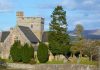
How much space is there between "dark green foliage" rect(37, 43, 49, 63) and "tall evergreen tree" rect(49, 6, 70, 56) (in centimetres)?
277

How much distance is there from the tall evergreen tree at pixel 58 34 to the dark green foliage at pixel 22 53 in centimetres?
579

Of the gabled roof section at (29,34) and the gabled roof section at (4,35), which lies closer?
the gabled roof section at (29,34)

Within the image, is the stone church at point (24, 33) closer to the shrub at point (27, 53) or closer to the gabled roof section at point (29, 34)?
the gabled roof section at point (29, 34)

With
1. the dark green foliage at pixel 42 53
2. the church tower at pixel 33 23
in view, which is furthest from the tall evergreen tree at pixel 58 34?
the church tower at pixel 33 23

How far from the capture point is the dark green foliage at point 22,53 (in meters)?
80.1

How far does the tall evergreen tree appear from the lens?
85.8 meters

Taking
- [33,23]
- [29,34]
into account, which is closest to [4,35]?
[33,23]

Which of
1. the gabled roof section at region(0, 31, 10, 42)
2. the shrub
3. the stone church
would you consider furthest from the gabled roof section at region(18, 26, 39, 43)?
the shrub

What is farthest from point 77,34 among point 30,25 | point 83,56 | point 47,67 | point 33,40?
point 47,67

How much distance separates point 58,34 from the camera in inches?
3383

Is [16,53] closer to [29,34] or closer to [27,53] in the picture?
[27,53]

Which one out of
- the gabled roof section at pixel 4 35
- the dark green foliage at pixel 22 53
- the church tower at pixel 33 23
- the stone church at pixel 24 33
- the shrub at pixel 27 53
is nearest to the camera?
the shrub at pixel 27 53

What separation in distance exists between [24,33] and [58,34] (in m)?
11.5

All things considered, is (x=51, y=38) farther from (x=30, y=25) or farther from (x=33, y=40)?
(x=30, y=25)
